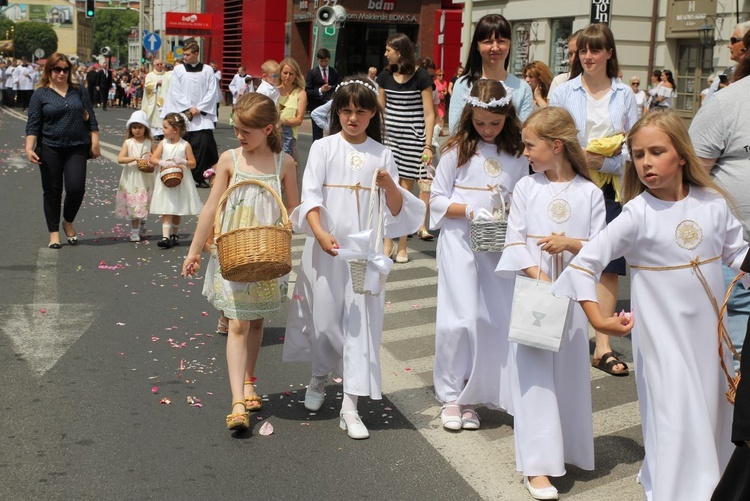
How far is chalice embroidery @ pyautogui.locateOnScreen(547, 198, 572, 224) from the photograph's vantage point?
502cm

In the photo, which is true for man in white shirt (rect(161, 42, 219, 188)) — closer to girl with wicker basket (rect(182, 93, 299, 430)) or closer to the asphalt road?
the asphalt road

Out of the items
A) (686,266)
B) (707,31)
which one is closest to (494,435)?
(686,266)

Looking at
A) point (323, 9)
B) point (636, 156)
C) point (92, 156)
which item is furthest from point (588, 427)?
point (323, 9)

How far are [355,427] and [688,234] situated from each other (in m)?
2.06

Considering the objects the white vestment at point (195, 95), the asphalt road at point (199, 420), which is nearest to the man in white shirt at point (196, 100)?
the white vestment at point (195, 95)

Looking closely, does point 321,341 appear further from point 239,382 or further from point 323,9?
point 323,9

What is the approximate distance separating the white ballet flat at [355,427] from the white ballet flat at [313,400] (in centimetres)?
29

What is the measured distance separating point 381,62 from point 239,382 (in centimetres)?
4318

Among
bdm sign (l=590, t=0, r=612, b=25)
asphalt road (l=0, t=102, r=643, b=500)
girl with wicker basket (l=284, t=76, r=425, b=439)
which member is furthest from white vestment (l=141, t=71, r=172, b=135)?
girl with wicker basket (l=284, t=76, r=425, b=439)

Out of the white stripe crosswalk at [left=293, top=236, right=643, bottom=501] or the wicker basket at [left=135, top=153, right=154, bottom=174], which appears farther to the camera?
the wicker basket at [left=135, top=153, right=154, bottom=174]

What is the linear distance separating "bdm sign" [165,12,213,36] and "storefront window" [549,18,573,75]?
108 feet

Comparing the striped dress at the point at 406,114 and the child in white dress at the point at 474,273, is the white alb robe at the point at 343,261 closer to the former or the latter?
the child in white dress at the point at 474,273

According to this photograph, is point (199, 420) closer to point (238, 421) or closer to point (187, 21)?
point (238, 421)

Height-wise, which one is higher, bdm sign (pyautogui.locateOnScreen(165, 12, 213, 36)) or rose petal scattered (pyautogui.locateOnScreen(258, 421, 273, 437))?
bdm sign (pyautogui.locateOnScreen(165, 12, 213, 36))
